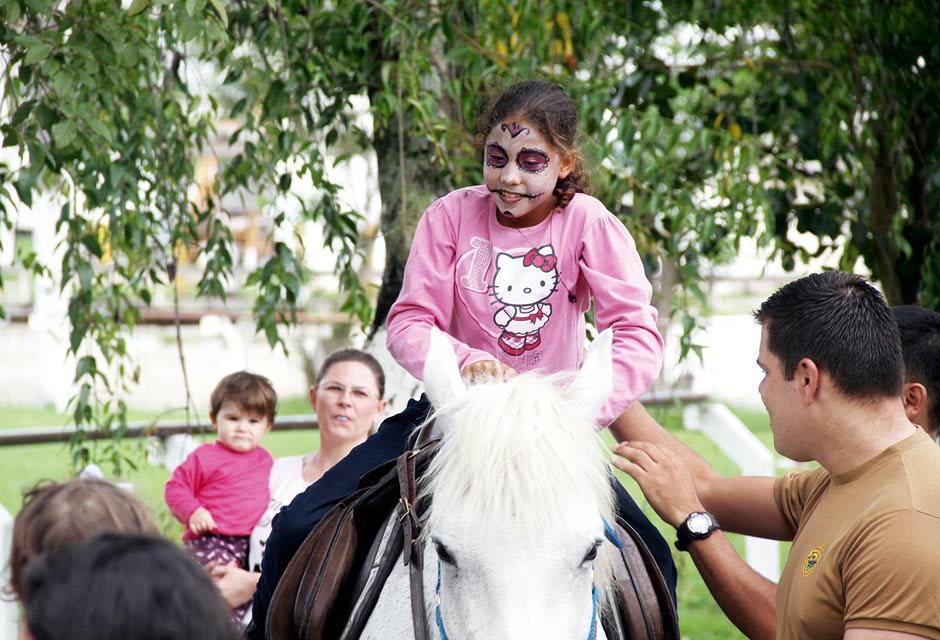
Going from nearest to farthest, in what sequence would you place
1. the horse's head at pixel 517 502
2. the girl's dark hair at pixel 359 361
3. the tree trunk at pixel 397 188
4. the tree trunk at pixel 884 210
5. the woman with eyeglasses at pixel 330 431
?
the horse's head at pixel 517 502 < the woman with eyeglasses at pixel 330 431 < the girl's dark hair at pixel 359 361 < the tree trunk at pixel 397 188 < the tree trunk at pixel 884 210

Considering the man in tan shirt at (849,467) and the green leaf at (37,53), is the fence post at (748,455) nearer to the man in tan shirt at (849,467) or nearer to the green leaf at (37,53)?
the man in tan shirt at (849,467)

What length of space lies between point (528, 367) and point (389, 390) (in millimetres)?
2101

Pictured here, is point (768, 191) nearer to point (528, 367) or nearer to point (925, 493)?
point (528, 367)

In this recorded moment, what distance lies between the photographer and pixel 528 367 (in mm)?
2832

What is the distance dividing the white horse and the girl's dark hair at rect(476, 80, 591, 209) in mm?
774

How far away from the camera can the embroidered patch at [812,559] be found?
A: 7.39ft

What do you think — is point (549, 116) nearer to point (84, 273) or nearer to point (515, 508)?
point (515, 508)

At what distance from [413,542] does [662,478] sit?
733mm

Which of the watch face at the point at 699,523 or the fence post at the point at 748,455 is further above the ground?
the watch face at the point at 699,523

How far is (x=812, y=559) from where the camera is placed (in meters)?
2.27

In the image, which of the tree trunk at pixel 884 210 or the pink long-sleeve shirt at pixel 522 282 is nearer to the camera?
the pink long-sleeve shirt at pixel 522 282

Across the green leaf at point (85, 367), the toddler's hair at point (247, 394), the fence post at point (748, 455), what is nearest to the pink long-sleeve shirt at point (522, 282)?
the toddler's hair at point (247, 394)

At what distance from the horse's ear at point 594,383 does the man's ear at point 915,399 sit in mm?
954

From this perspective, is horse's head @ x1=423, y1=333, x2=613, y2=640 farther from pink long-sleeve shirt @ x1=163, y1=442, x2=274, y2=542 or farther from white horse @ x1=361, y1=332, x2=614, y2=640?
pink long-sleeve shirt @ x1=163, y1=442, x2=274, y2=542
